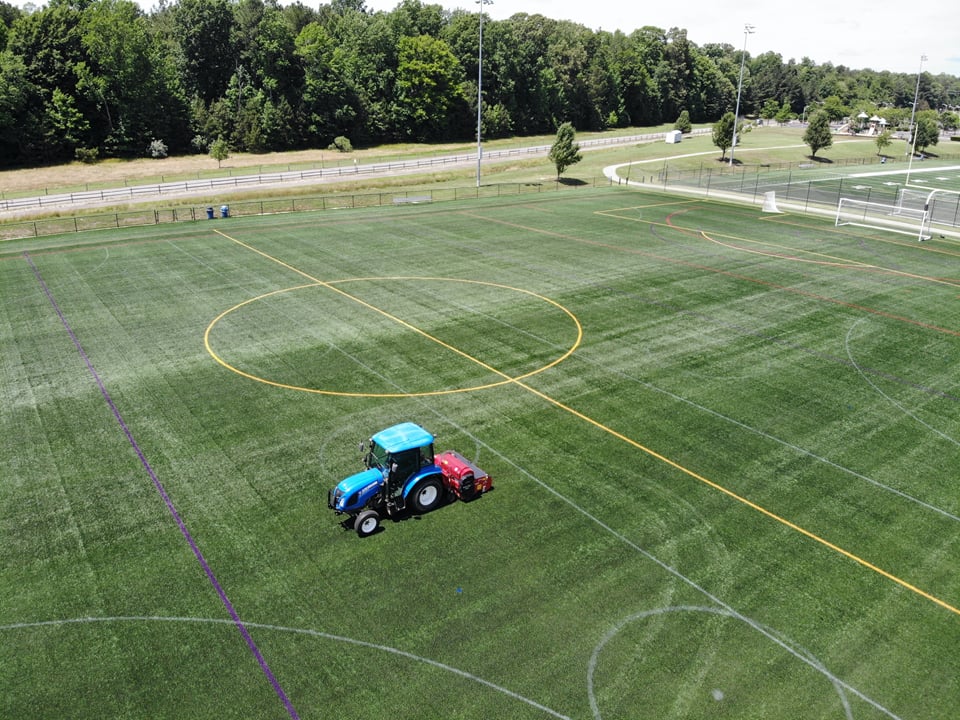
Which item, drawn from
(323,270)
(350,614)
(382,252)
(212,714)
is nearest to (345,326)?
(323,270)

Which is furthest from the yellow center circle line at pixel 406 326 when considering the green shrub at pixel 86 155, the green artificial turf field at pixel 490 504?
the green shrub at pixel 86 155

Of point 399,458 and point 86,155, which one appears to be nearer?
point 399,458

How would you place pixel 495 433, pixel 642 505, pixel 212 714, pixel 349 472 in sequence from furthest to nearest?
1. pixel 495 433
2. pixel 349 472
3. pixel 642 505
4. pixel 212 714

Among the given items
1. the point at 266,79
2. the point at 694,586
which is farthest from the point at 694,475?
the point at 266,79

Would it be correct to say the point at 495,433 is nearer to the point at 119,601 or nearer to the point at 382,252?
the point at 119,601

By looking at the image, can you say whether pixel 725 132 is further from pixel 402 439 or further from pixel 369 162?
pixel 402 439

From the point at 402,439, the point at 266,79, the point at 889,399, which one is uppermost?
the point at 266,79
